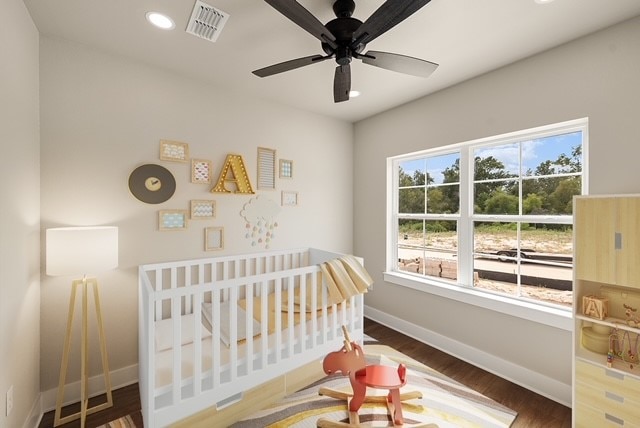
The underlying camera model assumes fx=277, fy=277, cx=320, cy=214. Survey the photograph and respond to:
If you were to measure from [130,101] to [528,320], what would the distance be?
11.7 ft

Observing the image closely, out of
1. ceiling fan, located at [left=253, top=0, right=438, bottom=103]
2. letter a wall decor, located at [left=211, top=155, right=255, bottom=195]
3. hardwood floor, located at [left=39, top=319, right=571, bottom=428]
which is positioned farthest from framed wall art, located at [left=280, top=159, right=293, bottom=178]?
hardwood floor, located at [left=39, top=319, right=571, bottom=428]

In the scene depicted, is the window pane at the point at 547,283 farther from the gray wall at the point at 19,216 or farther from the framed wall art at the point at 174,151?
the gray wall at the point at 19,216

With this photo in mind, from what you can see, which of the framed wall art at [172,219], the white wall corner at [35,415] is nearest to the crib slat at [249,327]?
the framed wall art at [172,219]

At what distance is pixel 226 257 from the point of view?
2.56m

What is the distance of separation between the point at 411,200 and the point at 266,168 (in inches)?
67.0

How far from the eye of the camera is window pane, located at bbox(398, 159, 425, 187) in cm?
314

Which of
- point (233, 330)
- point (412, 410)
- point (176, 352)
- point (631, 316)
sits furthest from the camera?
point (412, 410)

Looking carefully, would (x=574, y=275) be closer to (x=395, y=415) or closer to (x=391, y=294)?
(x=395, y=415)

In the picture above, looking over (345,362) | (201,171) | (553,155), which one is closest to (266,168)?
(201,171)

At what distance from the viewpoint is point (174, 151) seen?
7.82 feet

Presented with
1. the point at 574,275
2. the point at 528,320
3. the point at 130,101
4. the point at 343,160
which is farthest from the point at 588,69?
the point at 130,101

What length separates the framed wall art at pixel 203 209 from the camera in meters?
2.49

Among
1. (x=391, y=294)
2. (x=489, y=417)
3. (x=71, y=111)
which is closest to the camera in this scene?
(x=489, y=417)

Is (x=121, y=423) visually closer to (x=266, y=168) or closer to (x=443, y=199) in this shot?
(x=266, y=168)
